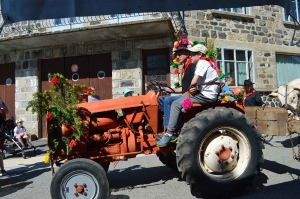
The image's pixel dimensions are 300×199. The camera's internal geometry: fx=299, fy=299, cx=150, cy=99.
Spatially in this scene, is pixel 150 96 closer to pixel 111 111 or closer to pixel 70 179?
pixel 111 111

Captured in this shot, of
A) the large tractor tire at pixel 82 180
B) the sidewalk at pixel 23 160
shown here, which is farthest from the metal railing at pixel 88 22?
the large tractor tire at pixel 82 180

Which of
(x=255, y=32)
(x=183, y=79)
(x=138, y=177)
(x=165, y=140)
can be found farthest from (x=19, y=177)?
(x=255, y=32)

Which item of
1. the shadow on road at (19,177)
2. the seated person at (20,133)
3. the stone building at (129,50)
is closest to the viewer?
the shadow on road at (19,177)

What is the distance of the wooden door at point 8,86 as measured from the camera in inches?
507

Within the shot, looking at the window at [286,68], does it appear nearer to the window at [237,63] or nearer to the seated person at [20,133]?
the window at [237,63]

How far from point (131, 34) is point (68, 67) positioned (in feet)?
10.3

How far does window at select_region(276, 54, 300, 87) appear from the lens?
1287 cm

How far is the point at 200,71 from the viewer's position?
4090 mm

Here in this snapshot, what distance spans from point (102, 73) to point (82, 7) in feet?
31.5

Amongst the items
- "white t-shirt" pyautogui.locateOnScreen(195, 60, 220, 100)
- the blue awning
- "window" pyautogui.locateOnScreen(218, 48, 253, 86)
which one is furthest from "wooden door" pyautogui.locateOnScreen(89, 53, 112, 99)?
the blue awning

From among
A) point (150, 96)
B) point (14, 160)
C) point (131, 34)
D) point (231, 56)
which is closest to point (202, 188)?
point (150, 96)

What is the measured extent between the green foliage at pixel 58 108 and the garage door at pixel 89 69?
7.65m

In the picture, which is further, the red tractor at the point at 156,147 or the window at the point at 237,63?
the window at the point at 237,63

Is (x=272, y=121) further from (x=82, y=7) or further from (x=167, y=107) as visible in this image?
(x=82, y=7)
